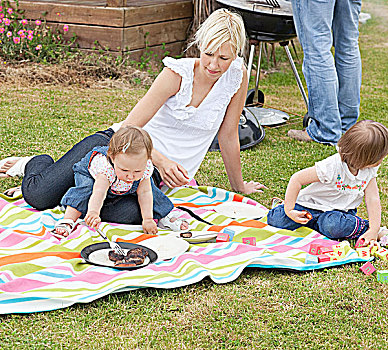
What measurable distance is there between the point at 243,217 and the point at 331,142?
1.70 m

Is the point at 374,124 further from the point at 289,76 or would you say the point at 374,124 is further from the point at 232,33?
the point at 289,76

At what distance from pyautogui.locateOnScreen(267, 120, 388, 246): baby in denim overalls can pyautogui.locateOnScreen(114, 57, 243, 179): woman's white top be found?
61 cm

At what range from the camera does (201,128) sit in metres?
3.26

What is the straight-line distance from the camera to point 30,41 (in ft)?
20.7

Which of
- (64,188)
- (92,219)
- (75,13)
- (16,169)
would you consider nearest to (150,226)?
(92,219)

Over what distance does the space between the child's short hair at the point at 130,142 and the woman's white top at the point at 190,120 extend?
592 millimetres

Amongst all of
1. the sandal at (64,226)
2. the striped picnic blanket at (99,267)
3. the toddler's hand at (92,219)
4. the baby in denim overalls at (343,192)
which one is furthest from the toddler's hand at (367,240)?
the sandal at (64,226)

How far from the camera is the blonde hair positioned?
2838 millimetres

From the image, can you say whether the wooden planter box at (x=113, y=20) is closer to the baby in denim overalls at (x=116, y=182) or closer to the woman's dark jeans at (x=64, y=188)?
the woman's dark jeans at (x=64, y=188)

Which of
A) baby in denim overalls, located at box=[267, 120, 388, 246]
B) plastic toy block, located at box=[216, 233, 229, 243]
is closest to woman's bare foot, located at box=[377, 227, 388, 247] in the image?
baby in denim overalls, located at box=[267, 120, 388, 246]

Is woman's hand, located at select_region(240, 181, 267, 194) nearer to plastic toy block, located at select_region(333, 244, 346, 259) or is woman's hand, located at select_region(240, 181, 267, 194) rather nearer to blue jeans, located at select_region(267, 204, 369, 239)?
blue jeans, located at select_region(267, 204, 369, 239)

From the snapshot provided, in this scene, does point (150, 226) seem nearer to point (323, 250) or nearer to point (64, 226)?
point (64, 226)

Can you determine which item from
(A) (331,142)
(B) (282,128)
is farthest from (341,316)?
(B) (282,128)

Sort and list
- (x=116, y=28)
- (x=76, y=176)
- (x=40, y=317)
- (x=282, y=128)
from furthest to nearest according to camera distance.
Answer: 1. (x=116, y=28)
2. (x=282, y=128)
3. (x=76, y=176)
4. (x=40, y=317)
